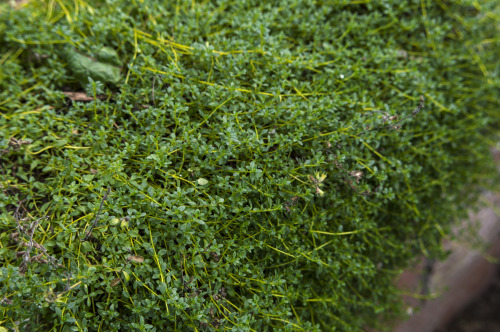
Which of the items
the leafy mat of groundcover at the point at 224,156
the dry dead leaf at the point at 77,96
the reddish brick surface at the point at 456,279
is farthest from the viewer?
the reddish brick surface at the point at 456,279

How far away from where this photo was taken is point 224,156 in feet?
5.35

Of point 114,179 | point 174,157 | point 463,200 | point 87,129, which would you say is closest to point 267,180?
point 174,157

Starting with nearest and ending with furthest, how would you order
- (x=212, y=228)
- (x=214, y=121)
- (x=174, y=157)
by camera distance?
(x=212, y=228) < (x=174, y=157) < (x=214, y=121)

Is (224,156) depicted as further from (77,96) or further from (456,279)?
(456,279)

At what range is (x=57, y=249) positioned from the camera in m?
1.60

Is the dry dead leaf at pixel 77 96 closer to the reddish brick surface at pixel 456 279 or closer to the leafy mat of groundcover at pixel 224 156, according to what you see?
the leafy mat of groundcover at pixel 224 156

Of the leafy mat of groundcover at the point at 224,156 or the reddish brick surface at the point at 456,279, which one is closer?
the leafy mat of groundcover at the point at 224,156

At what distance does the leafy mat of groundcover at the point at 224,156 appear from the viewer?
5.04 ft

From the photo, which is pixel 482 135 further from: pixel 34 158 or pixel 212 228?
pixel 34 158

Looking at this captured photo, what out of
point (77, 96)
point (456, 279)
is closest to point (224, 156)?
point (77, 96)

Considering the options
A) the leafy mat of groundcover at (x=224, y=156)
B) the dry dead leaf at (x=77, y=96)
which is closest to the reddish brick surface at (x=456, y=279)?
the leafy mat of groundcover at (x=224, y=156)

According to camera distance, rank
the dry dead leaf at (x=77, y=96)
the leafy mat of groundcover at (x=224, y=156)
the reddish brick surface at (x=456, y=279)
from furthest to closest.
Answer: the reddish brick surface at (x=456, y=279) → the dry dead leaf at (x=77, y=96) → the leafy mat of groundcover at (x=224, y=156)

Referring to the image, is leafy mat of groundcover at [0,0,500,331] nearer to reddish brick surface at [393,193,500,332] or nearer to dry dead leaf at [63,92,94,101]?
dry dead leaf at [63,92,94,101]

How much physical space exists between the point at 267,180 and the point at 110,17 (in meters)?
1.20
